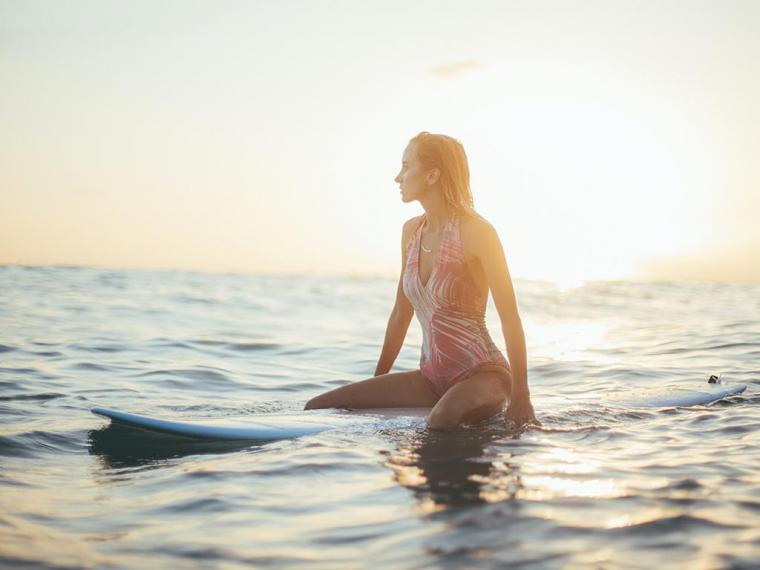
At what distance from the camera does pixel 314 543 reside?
3127 mm

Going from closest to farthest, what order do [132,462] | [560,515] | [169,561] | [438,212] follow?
[169,561] → [560,515] → [132,462] → [438,212]

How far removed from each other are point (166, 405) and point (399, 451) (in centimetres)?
277

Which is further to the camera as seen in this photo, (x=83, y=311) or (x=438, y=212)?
(x=83, y=311)

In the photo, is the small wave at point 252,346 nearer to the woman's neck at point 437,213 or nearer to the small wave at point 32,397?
the small wave at point 32,397

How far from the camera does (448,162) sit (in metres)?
5.01

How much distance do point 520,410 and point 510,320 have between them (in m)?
0.54

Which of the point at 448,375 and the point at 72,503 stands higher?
the point at 448,375

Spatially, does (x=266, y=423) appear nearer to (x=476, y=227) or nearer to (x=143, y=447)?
(x=143, y=447)

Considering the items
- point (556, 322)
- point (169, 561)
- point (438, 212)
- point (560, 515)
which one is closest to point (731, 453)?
point (560, 515)

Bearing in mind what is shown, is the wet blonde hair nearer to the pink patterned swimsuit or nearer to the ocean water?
the pink patterned swimsuit

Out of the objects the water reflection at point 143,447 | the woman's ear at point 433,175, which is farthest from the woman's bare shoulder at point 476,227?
the water reflection at point 143,447

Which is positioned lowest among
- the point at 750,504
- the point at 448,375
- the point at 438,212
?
A: the point at 750,504

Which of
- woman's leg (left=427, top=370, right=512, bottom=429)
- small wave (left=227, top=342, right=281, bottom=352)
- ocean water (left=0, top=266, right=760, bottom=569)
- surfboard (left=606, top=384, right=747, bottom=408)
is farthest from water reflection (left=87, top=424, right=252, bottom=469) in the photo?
small wave (left=227, top=342, right=281, bottom=352)

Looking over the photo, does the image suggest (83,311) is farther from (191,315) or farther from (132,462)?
(132,462)
